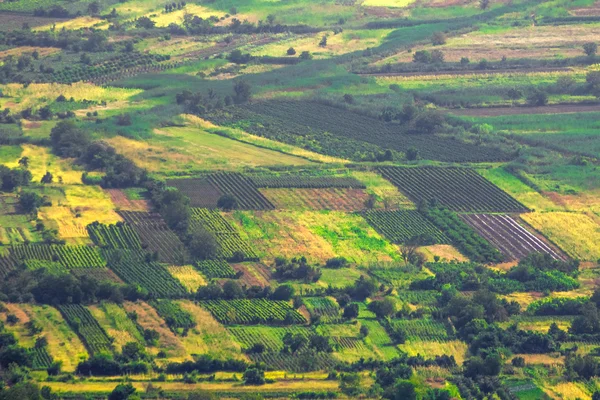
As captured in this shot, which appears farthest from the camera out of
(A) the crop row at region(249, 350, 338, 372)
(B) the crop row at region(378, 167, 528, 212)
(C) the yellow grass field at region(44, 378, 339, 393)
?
(B) the crop row at region(378, 167, 528, 212)

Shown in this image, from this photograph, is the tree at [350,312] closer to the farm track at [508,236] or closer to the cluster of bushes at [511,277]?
the cluster of bushes at [511,277]

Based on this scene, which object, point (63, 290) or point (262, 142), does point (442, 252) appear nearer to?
point (63, 290)

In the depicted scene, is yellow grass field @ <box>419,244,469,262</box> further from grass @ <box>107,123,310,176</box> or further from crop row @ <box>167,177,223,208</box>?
grass @ <box>107,123,310,176</box>

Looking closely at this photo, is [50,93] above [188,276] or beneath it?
above

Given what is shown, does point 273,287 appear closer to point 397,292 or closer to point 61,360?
point 397,292

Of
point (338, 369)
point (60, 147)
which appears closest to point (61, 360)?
point (338, 369)

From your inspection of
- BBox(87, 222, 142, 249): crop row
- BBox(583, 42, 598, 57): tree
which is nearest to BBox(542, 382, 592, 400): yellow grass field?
BBox(87, 222, 142, 249): crop row

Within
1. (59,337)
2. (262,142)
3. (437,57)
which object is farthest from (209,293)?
(437,57)
